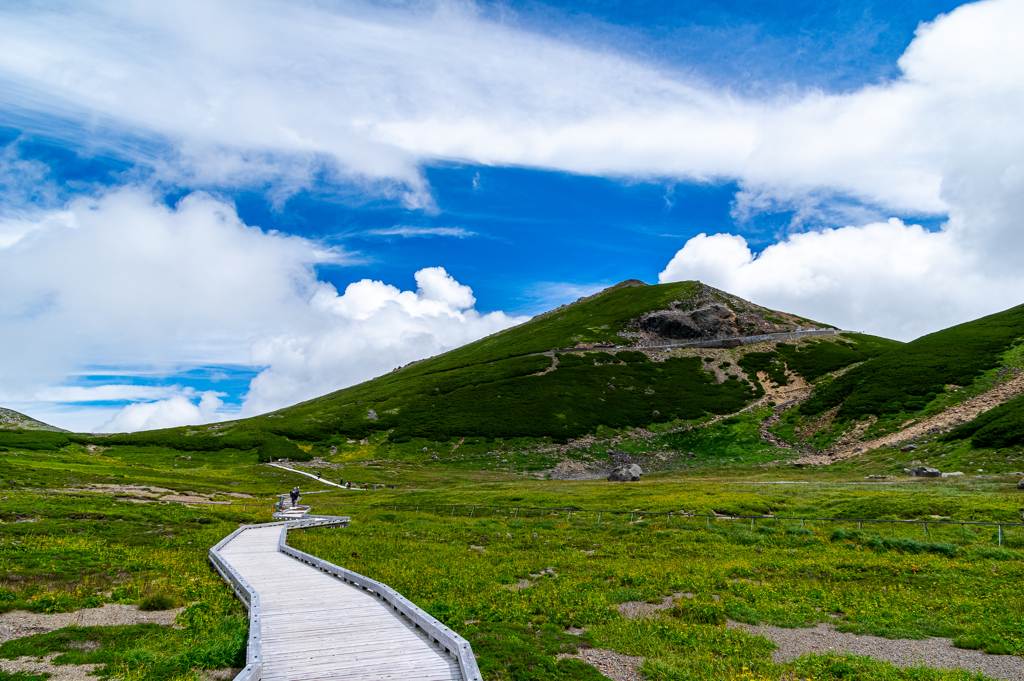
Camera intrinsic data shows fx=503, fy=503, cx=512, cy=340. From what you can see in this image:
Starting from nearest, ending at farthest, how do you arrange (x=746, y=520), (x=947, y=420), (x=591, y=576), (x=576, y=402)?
1. (x=591, y=576)
2. (x=746, y=520)
3. (x=947, y=420)
4. (x=576, y=402)

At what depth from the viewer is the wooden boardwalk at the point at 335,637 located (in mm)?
11594

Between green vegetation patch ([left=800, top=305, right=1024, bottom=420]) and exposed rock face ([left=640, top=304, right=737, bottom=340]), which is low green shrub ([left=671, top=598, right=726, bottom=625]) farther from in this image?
exposed rock face ([left=640, top=304, right=737, bottom=340])

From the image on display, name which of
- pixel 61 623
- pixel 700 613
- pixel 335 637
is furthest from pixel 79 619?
pixel 700 613

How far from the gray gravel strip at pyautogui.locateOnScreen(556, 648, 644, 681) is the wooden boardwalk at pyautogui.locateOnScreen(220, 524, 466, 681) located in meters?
4.29

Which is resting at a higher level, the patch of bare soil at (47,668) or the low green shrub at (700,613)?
the patch of bare soil at (47,668)

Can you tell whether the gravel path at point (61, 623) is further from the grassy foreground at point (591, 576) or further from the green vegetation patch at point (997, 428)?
the green vegetation patch at point (997, 428)

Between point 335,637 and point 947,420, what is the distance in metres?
86.8

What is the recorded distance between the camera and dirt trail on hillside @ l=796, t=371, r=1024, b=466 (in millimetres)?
69438

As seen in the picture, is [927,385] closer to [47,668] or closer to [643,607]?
[643,607]

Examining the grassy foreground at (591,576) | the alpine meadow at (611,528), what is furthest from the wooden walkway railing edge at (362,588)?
the alpine meadow at (611,528)

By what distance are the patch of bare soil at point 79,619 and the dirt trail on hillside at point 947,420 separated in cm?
8347

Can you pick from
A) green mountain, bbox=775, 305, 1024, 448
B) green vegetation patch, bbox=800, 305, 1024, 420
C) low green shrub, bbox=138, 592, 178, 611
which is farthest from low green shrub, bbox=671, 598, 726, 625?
green vegetation patch, bbox=800, 305, 1024, 420

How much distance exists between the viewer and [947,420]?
7038 cm

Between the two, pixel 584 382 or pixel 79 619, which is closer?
pixel 79 619
